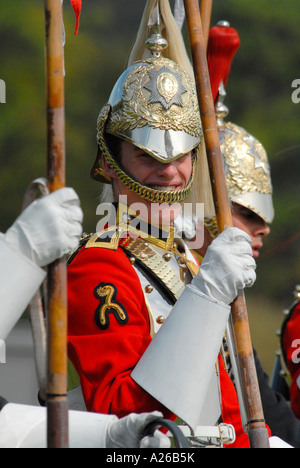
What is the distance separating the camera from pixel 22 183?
1043 centimetres

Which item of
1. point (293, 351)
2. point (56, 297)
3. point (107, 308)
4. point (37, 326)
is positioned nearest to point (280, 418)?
point (293, 351)

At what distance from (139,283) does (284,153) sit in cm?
766

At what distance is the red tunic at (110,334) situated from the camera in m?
3.65

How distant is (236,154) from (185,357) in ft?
8.97

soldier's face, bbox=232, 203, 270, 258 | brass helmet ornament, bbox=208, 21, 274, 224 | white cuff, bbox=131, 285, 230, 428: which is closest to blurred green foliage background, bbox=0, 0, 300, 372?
brass helmet ornament, bbox=208, 21, 274, 224

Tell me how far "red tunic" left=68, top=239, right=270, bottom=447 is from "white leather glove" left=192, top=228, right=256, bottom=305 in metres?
0.30

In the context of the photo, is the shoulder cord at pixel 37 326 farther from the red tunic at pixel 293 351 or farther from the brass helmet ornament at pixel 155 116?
the red tunic at pixel 293 351

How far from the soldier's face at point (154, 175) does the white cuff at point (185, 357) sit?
1.98 ft

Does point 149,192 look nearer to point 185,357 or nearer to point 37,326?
point 185,357

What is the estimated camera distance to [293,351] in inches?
231

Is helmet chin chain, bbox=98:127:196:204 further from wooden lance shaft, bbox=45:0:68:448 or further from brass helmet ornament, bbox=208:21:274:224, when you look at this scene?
brass helmet ornament, bbox=208:21:274:224

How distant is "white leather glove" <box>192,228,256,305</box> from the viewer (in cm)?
368

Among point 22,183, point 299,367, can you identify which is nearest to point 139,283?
point 299,367
